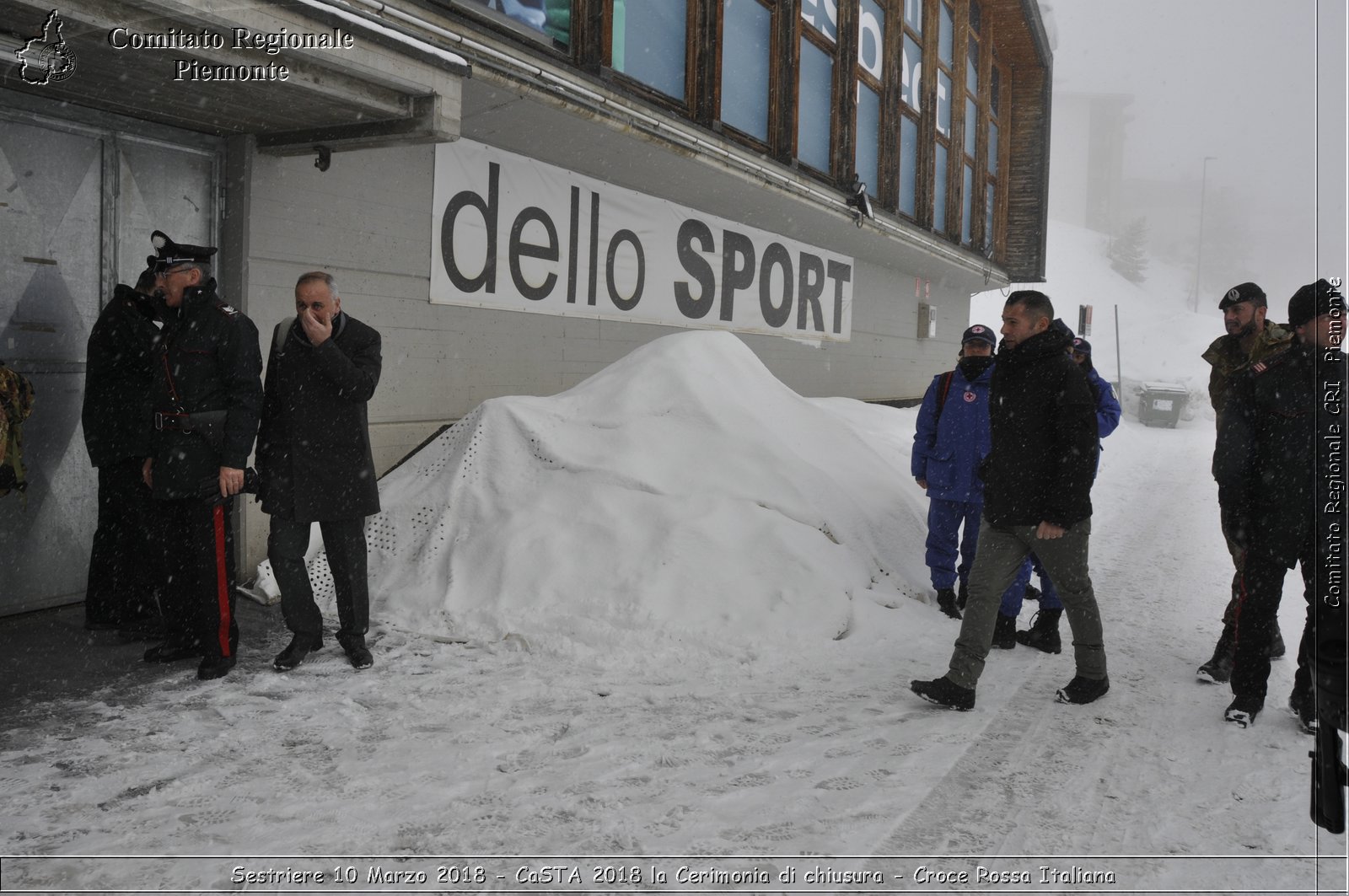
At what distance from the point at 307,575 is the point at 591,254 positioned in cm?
502

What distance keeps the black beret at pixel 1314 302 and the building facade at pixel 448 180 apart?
4312 mm

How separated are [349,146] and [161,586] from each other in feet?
9.32

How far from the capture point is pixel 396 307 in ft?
22.5

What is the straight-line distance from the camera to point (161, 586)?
455 cm

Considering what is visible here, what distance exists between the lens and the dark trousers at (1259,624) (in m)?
3.86

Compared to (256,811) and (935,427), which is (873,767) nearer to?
(256,811)

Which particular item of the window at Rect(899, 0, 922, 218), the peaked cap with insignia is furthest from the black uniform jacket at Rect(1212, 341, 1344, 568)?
the window at Rect(899, 0, 922, 218)

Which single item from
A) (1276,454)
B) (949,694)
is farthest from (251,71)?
(1276,454)

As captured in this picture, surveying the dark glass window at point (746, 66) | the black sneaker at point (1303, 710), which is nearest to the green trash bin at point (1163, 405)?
the dark glass window at point (746, 66)

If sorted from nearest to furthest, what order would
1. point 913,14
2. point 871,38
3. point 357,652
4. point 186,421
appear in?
point 186,421
point 357,652
point 871,38
point 913,14

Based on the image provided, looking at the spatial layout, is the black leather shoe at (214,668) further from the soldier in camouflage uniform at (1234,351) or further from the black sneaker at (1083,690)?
the soldier in camouflage uniform at (1234,351)

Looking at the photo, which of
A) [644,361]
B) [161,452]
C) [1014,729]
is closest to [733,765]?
[1014,729]

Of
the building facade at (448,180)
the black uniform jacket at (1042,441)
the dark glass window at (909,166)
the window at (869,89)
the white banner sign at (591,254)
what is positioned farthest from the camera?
the dark glass window at (909,166)

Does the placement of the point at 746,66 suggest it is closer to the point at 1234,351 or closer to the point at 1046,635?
the point at 1234,351
